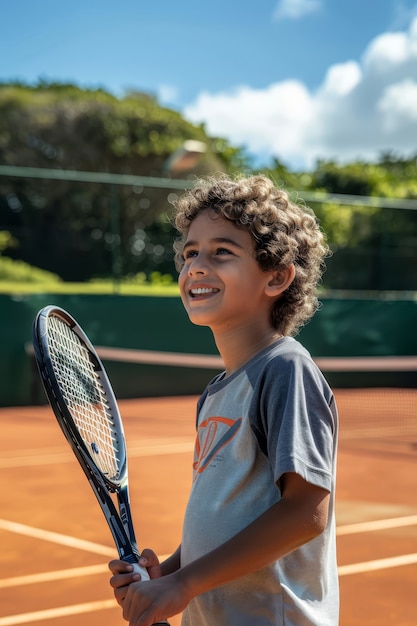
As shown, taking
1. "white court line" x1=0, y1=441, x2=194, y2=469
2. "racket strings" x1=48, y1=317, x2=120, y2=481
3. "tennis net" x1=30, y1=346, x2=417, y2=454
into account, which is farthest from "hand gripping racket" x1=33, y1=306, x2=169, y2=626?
"tennis net" x1=30, y1=346, x2=417, y2=454

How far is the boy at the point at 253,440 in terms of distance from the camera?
1.22 meters

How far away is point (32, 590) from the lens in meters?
3.15

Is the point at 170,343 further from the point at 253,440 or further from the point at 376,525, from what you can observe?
the point at 253,440

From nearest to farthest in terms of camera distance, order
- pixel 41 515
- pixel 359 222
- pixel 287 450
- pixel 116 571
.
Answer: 1. pixel 287 450
2. pixel 116 571
3. pixel 41 515
4. pixel 359 222

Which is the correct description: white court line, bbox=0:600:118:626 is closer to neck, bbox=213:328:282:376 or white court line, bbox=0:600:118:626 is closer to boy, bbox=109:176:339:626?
boy, bbox=109:176:339:626

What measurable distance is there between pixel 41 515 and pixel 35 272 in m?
5.78

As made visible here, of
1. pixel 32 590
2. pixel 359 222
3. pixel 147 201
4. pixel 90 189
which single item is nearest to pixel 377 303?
pixel 359 222

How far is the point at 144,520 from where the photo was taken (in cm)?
413

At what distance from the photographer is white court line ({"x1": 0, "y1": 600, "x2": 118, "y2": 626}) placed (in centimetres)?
287

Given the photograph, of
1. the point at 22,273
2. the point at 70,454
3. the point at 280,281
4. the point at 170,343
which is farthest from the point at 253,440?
the point at 22,273

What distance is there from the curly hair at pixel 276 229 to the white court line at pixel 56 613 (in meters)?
1.83

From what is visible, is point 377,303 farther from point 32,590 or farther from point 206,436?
point 206,436

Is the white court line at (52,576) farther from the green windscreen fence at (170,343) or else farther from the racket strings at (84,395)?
the green windscreen fence at (170,343)

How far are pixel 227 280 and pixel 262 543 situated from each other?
45cm
